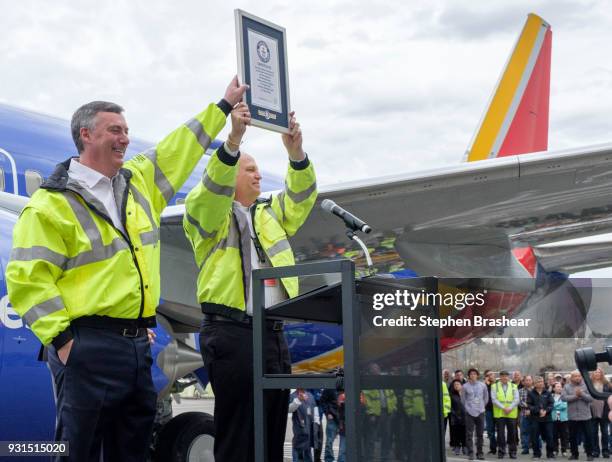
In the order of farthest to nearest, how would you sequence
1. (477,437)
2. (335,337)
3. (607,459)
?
(477,437)
(607,459)
(335,337)

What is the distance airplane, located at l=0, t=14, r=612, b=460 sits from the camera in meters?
4.18

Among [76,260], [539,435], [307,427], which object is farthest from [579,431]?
[76,260]

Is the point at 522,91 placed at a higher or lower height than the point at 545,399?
higher

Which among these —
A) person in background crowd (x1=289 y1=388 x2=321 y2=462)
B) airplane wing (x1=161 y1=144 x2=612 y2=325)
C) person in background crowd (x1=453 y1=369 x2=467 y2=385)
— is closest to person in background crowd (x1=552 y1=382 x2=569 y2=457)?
→ person in background crowd (x1=453 y1=369 x2=467 y2=385)

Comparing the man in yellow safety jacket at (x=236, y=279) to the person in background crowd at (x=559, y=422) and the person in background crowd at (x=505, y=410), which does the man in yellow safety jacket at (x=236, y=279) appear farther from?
the person in background crowd at (x=505, y=410)

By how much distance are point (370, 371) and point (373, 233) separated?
3721 millimetres

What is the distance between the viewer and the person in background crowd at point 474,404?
13219 mm

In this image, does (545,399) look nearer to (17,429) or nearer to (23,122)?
(23,122)

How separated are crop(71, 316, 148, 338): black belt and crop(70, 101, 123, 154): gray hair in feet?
2.04

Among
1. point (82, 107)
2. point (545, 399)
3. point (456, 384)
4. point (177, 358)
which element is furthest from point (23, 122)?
point (545, 399)

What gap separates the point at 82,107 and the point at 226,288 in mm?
900

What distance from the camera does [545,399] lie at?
13148mm

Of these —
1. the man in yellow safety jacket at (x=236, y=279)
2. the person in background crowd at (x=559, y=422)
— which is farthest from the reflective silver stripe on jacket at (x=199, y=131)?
the person in background crowd at (x=559, y=422)

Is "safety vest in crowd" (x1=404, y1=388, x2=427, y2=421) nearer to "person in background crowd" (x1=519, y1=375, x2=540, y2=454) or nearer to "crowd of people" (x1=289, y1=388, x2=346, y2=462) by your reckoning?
"crowd of people" (x1=289, y1=388, x2=346, y2=462)
